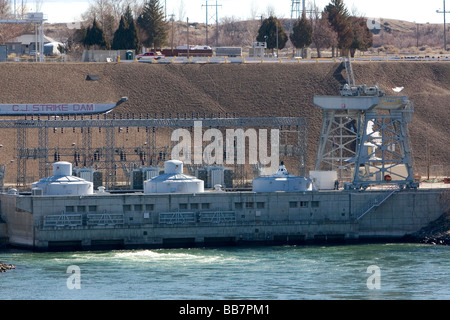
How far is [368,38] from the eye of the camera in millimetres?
146500

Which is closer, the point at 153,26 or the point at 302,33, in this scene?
the point at 302,33

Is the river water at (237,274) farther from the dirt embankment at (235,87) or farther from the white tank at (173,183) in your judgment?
the dirt embankment at (235,87)

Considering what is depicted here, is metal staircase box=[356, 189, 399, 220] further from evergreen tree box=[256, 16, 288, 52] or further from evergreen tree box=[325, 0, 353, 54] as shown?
evergreen tree box=[256, 16, 288, 52]

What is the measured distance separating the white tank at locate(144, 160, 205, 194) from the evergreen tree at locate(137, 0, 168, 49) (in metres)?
64.3

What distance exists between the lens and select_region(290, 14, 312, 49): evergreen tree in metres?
140

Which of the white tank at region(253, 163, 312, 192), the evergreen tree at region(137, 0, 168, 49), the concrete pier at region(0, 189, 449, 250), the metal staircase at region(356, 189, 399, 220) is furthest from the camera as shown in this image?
the evergreen tree at region(137, 0, 168, 49)

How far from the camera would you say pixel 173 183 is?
260 feet

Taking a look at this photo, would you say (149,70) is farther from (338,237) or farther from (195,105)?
(338,237)

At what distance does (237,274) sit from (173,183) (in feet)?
51.3

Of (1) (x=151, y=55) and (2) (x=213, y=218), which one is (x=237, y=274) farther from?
(1) (x=151, y=55)

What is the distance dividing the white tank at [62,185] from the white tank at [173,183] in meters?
4.68

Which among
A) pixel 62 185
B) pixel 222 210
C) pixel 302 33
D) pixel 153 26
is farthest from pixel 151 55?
pixel 222 210

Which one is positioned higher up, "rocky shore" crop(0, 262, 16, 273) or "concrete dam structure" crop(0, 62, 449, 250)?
"concrete dam structure" crop(0, 62, 449, 250)

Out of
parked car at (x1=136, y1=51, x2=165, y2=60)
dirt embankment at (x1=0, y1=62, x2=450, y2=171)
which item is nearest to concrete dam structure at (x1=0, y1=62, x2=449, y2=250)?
dirt embankment at (x1=0, y1=62, x2=450, y2=171)
